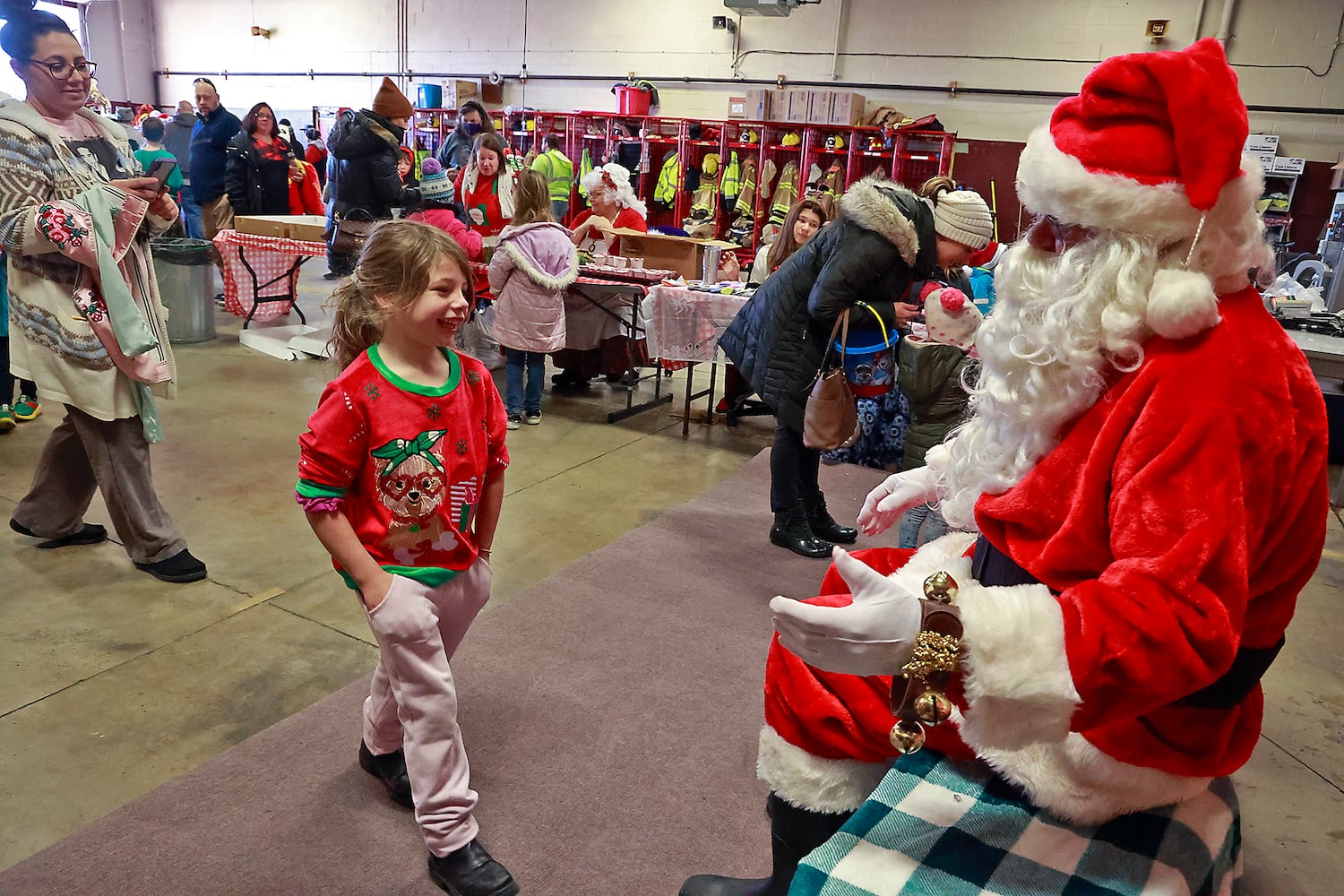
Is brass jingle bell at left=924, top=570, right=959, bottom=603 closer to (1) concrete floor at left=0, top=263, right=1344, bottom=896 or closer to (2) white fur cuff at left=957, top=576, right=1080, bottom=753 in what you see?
(2) white fur cuff at left=957, top=576, right=1080, bottom=753

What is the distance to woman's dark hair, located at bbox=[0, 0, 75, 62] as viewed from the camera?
2600 millimetres

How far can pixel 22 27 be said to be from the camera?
2.61 m

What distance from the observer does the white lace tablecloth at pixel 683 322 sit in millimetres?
5145

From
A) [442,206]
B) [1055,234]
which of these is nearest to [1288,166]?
[442,206]

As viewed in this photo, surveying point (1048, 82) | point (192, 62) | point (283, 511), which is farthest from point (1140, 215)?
point (192, 62)

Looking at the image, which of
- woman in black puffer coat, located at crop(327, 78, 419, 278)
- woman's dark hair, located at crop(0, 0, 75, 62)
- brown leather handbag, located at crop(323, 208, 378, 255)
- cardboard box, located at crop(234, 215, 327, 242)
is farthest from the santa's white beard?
cardboard box, located at crop(234, 215, 327, 242)

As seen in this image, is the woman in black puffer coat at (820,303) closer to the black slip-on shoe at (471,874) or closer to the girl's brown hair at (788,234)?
the girl's brown hair at (788,234)

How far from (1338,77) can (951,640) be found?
10385 mm

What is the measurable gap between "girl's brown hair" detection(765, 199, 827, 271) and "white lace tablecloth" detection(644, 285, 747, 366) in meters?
0.58

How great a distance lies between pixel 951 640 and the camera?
101 centimetres

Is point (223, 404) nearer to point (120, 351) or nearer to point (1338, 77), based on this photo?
point (120, 351)

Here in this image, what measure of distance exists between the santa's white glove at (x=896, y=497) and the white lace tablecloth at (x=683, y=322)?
135 inches

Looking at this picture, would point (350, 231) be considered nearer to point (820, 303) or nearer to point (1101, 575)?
point (820, 303)

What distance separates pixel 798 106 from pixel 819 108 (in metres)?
0.27
